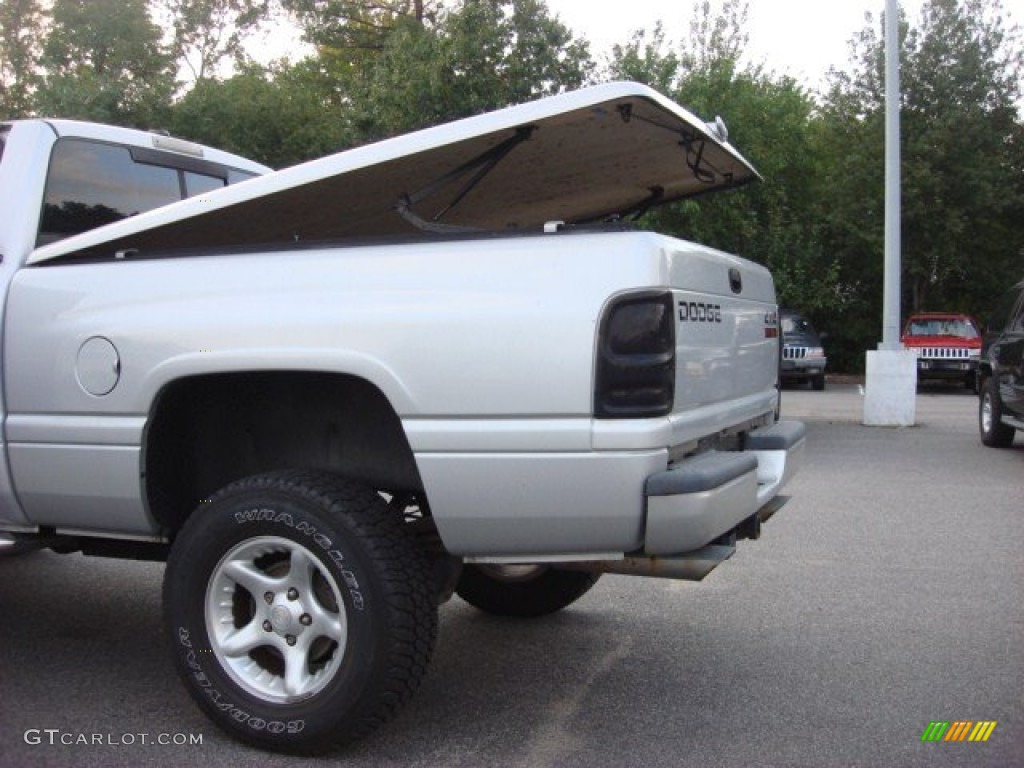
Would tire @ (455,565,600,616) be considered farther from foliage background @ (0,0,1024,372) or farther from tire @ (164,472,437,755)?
foliage background @ (0,0,1024,372)

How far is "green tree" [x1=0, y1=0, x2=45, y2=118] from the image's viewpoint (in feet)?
80.2

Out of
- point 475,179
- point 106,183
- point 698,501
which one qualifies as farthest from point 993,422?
point 106,183

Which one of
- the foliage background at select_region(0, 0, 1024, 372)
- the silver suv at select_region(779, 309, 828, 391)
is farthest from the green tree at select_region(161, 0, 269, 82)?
the silver suv at select_region(779, 309, 828, 391)

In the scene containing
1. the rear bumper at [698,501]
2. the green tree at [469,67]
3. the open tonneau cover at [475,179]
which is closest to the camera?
the rear bumper at [698,501]

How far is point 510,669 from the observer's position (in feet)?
13.1

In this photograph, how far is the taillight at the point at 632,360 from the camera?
9.07 ft

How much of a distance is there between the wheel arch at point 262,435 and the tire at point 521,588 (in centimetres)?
110

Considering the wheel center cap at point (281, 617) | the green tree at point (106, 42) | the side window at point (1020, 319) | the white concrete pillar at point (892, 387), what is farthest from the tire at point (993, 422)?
the green tree at point (106, 42)

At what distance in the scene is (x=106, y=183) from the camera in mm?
4219

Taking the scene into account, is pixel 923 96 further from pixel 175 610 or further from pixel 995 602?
pixel 175 610

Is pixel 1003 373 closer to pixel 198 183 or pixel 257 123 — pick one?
pixel 198 183

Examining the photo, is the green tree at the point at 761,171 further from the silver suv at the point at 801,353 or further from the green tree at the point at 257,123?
the green tree at the point at 257,123

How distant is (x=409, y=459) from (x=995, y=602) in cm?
314
